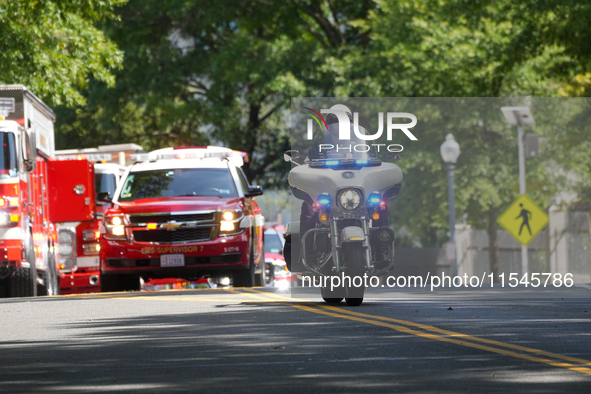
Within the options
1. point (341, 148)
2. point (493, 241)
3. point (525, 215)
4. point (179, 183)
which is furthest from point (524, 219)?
point (341, 148)

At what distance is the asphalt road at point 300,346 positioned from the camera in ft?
21.5

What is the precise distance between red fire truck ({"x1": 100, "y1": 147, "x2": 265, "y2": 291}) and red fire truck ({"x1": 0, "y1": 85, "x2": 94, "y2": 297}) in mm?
1570

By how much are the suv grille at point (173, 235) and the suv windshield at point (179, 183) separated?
2.31 feet

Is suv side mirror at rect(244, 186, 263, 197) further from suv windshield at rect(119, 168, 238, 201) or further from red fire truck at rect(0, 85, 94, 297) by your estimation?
red fire truck at rect(0, 85, 94, 297)

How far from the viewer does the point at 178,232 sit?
15672mm

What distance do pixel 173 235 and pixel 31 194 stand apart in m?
3.31

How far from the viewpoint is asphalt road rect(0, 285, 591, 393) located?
21.5ft

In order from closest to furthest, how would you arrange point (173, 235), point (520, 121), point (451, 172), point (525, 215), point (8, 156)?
1. point (173, 235)
2. point (8, 156)
3. point (525, 215)
4. point (451, 172)
5. point (520, 121)

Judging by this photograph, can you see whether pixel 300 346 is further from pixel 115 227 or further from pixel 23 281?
pixel 23 281

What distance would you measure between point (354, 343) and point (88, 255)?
1295 cm

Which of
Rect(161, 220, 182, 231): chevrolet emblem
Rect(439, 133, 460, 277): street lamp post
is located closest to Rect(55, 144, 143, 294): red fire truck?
Rect(161, 220, 182, 231): chevrolet emblem

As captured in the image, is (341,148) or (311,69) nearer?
(341,148)

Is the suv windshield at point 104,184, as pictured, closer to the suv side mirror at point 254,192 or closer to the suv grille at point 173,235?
the suv side mirror at point 254,192

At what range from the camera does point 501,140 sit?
19.0 meters
